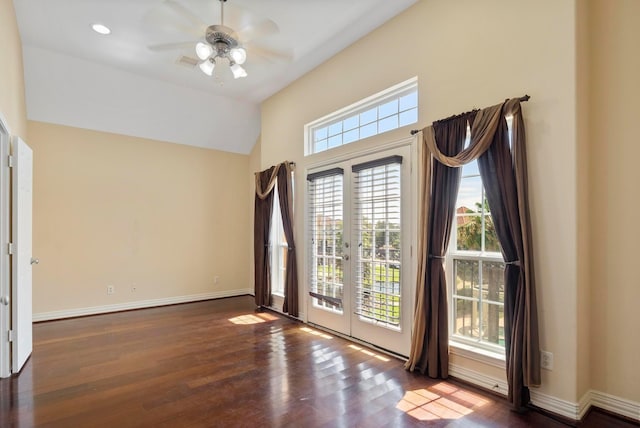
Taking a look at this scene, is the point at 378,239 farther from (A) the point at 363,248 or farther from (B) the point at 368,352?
(B) the point at 368,352

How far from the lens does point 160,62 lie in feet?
14.0

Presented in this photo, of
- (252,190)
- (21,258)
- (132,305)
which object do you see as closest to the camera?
(21,258)

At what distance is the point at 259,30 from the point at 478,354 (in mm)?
3251

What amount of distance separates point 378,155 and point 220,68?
181cm

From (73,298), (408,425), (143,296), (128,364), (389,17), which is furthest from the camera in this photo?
(143,296)

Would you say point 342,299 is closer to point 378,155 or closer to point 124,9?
point 378,155

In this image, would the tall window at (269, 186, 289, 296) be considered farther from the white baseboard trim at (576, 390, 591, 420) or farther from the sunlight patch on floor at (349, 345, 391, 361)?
the white baseboard trim at (576, 390, 591, 420)

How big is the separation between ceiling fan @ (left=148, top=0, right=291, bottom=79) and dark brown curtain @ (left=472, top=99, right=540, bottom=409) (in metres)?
2.08

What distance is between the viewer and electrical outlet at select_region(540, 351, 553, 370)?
2.31 m

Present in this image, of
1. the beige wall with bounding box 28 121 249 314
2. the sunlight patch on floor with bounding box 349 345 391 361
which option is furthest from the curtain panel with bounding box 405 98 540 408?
the beige wall with bounding box 28 121 249 314

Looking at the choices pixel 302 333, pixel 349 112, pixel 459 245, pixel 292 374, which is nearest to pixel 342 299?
pixel 302 333

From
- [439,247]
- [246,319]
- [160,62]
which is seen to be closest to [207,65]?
[160,62]

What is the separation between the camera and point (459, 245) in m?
2.89

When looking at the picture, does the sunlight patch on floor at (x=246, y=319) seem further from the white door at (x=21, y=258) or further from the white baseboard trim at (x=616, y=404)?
the white baseboard trim at (x=616, y=404)
